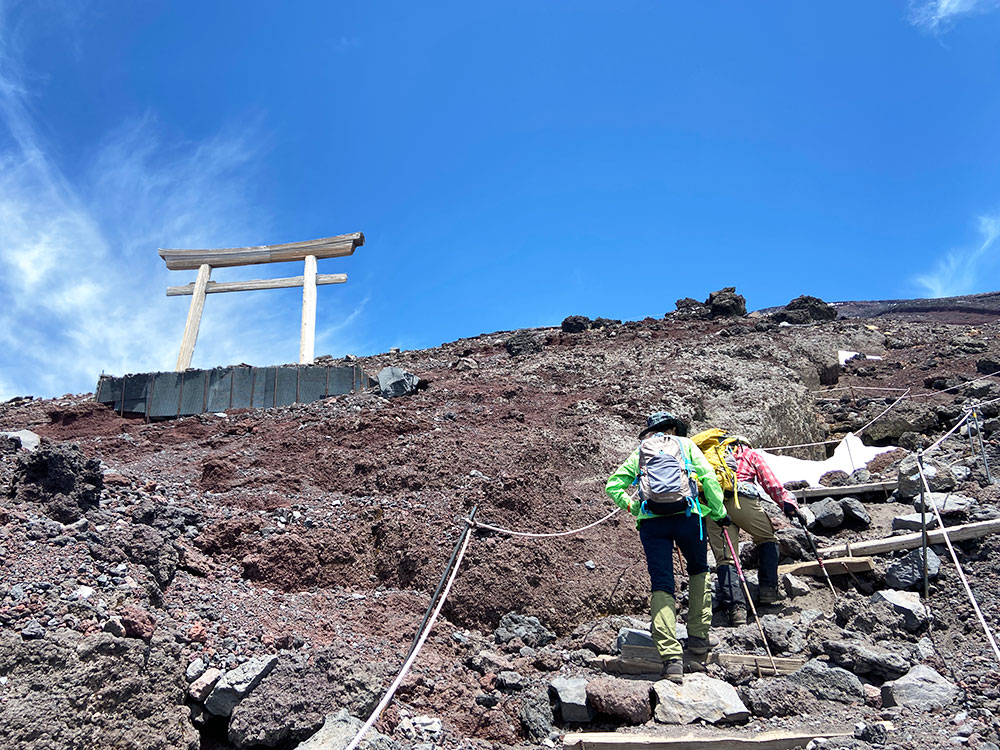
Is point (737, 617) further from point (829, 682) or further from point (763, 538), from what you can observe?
point (829, 682)

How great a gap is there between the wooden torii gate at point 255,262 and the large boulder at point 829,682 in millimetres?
11692

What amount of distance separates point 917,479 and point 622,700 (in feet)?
15.5

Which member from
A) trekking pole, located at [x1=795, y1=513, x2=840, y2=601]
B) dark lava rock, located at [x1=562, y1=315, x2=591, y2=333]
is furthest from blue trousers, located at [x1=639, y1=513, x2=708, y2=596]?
dark lava rock, located at [x1=562, y1=315, x2=591, y2=333]

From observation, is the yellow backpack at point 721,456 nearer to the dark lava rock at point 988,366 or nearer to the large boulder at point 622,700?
the large boulder at point 622,700

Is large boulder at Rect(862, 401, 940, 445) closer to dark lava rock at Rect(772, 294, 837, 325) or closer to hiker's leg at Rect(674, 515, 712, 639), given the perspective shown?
hiker's leg at Rect(674, 515, 712, 639)

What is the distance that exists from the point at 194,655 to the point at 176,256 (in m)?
13.6

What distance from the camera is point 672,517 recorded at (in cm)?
494

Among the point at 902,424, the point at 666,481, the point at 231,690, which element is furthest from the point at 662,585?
the point at 902,424

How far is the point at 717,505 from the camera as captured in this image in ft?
16.6

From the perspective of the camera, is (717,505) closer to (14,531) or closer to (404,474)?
(404,474)

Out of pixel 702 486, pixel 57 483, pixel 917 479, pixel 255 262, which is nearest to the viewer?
pixel 702 486

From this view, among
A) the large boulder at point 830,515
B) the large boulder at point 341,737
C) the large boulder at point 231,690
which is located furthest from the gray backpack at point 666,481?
the large boulder at point 231,690

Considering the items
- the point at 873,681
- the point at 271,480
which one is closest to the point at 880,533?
the point at 873,681

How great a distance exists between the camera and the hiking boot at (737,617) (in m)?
5.42
